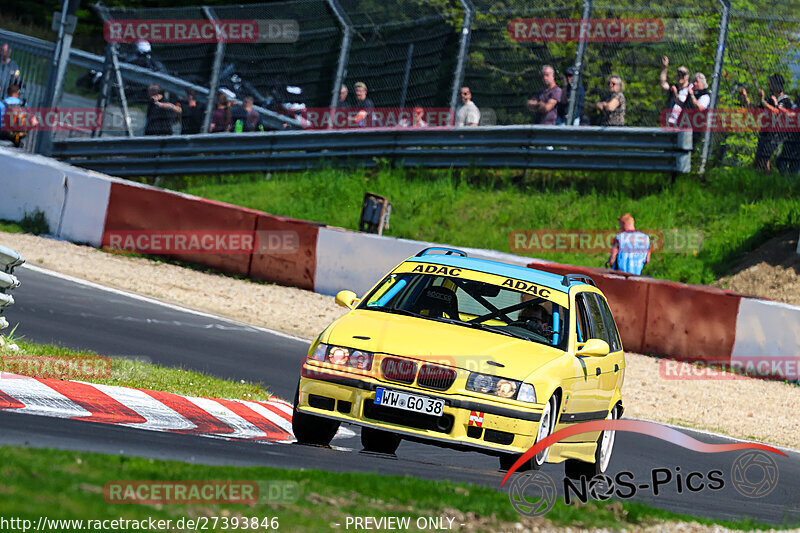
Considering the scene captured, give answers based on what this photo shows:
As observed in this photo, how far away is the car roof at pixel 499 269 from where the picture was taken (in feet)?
27.5

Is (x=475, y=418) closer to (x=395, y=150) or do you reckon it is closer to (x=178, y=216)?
(x=178, y=216)

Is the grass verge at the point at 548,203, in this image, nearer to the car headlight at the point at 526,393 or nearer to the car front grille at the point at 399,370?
the car headlight at the point at 526,393

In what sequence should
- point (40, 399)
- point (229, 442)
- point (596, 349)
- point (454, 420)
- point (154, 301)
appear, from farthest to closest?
point (154, 301)
point (596, 349)
point (40, 399)
point (454, 420)
point (229, 442)

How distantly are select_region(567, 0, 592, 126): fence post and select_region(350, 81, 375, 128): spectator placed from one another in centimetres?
388

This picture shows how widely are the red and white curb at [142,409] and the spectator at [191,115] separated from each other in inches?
541

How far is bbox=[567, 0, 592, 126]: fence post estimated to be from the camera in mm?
17875

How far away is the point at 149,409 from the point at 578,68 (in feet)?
39.3

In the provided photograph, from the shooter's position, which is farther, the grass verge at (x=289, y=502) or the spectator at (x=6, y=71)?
the spectator at (x=6, y=71)

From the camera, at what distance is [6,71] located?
2070cm

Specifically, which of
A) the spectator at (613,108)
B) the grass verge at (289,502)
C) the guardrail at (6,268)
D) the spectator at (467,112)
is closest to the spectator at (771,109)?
the spectator at (613,108)

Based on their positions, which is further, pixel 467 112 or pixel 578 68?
pixel 467 112

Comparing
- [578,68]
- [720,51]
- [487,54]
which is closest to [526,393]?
[578,68]

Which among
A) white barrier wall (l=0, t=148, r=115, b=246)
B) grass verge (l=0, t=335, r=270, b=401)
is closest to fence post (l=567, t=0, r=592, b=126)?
white barrier wall (l=0, t=148, r=115, b=246)

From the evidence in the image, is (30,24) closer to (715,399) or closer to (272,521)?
(715,399)
